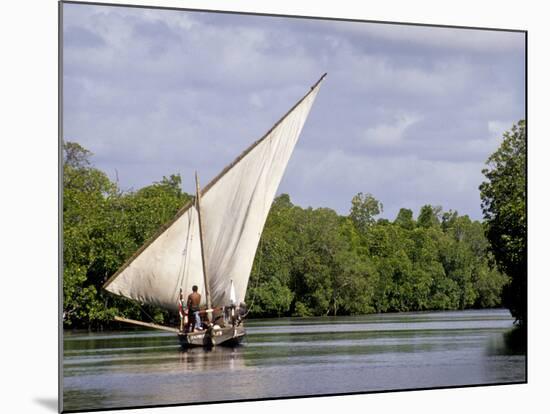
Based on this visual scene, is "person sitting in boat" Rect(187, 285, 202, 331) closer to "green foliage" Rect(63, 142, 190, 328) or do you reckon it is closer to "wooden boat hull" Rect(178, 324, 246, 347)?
"wooden boat hull" Rect(178, 324, 246, 347)

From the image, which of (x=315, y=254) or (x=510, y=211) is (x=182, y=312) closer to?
(x=315, y=254)

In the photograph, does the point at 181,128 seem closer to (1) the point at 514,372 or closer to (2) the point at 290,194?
(2) the point at 290,194

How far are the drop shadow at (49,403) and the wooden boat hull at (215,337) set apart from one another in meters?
1.46

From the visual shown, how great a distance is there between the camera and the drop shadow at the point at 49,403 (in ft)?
38.1

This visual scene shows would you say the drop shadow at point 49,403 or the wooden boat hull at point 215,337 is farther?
the wooden boat hull at point 215,337

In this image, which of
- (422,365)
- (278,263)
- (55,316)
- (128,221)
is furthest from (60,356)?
(422,365)

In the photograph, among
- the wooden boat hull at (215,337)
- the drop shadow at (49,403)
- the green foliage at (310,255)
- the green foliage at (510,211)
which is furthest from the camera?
the green foliage at (510,211)

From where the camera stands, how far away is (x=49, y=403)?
11.8 meters

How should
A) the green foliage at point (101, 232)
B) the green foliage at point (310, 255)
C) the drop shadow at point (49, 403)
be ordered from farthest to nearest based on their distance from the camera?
the green foliage at point (310, 255)
the green foliage at point (101, 232)
the drop shadow at point (49, 403)

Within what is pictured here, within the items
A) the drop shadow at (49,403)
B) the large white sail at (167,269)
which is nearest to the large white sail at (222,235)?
the large white sail at (167,269)

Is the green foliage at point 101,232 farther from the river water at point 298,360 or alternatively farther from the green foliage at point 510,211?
the green foliage at point 510,211

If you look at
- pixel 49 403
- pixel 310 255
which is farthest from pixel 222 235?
pixel 49 403

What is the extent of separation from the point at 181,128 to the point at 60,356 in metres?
2.36

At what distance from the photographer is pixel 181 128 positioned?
12.4 m
